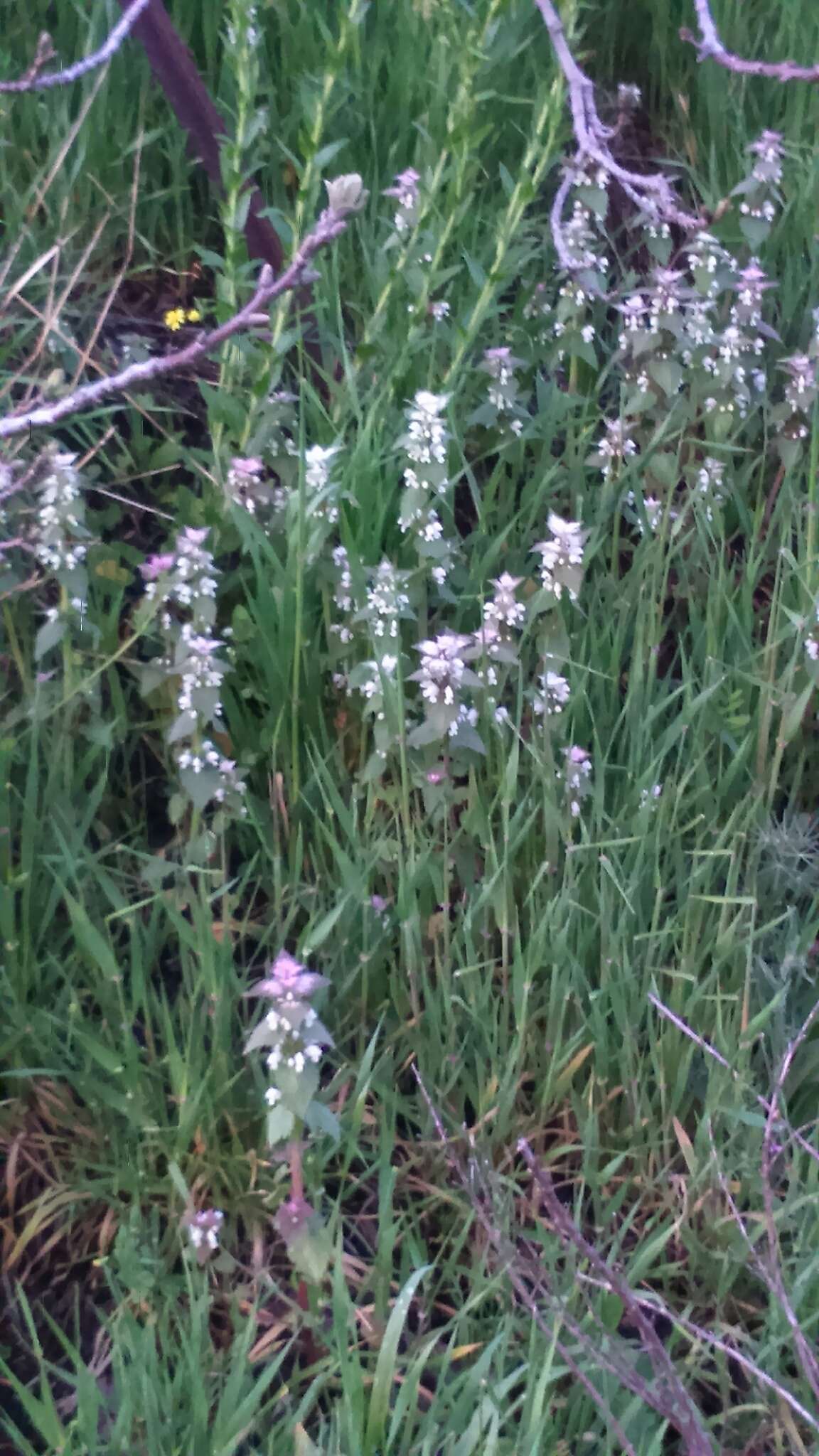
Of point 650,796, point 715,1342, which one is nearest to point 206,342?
point 650,796

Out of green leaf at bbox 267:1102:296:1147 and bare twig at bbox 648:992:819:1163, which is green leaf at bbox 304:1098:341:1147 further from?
bare twig at bbox 648:992:819:1163

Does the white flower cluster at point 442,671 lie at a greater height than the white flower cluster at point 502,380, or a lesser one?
lesser

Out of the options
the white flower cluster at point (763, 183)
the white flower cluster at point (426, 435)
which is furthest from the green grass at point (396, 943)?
the white flower cluster at point (763, 183)

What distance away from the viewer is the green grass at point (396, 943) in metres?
1.39

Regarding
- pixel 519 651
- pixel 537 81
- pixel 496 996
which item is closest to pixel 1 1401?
pixel 496 996

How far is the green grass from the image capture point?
1389mm

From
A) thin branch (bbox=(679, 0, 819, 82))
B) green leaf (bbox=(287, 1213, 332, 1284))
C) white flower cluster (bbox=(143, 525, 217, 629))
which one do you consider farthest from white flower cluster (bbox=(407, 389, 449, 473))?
green leaf (bbox=(287, 1213, 332, 1284))

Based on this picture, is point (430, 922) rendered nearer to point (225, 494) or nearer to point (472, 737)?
point (472, 737)

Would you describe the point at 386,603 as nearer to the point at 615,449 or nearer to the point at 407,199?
the point at 615,449

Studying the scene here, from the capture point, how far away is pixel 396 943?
5.57 ft

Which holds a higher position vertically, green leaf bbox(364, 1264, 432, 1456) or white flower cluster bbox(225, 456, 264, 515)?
white flower cluster bbox(225, 456, 264, 515)

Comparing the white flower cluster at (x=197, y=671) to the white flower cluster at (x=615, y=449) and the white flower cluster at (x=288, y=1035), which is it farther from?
the white flower cluster at (x=615, y=449)

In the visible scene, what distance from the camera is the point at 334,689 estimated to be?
1.95m

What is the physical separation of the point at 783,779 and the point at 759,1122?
667 mm
